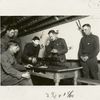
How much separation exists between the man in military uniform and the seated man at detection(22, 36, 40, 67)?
3 centimetres

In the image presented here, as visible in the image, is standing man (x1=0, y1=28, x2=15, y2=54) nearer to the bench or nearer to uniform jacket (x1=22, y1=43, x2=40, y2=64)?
uniform jacket (x1=22, y1=43, x2=40, y2=64)

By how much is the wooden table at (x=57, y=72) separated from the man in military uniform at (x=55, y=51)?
2 centimetres

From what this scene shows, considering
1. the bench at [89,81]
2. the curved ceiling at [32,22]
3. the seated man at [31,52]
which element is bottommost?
the bench at [89,81]

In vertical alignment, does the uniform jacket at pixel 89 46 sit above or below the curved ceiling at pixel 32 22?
below

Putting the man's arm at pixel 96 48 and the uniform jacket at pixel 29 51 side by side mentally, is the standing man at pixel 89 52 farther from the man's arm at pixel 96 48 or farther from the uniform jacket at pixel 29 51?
the uniform jacket at pixel 29 51

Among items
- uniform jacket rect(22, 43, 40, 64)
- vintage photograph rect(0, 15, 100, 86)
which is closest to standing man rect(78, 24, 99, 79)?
vintage photograph rect(0, 15, 100, 86)

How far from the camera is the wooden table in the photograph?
0.95 metres

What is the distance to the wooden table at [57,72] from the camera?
955mm

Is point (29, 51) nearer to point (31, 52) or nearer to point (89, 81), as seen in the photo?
point (31, 52)

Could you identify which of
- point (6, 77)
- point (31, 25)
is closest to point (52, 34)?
point (31, 25)

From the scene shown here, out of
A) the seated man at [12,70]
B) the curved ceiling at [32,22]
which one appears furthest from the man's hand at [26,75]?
the curved ceiling at [32,22]

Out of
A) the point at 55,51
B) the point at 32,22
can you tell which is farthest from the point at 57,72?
the point at 32,22

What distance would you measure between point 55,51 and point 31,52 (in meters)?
0.07

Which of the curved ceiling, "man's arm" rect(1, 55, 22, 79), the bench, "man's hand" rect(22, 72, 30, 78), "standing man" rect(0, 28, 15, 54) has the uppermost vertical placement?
the curved ceiling
